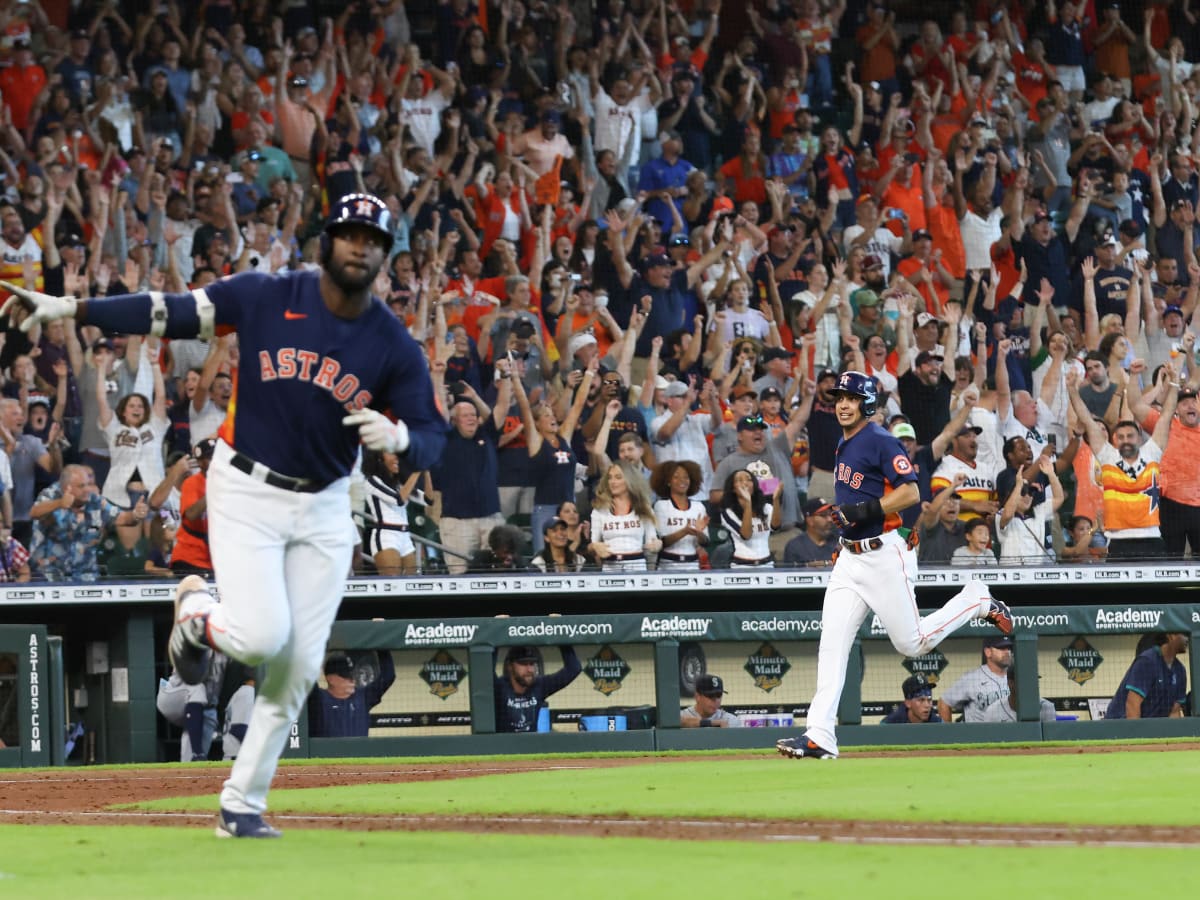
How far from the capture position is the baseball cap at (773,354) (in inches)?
661

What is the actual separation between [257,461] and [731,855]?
201 centimetres

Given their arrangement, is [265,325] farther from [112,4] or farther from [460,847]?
[112,4]

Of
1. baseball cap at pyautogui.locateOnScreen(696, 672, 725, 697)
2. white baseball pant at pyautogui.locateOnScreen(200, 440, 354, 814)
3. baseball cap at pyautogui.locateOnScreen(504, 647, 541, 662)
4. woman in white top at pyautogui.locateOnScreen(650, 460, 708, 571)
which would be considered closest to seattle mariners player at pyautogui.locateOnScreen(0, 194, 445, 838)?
white baseball pant at pyautogui.locateOnScreen(200, 440, 354, 814)

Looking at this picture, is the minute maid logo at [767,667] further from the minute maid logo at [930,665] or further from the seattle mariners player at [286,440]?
the seattle mariners player at [286,440]

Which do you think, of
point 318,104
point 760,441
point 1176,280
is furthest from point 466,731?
point 1176,280

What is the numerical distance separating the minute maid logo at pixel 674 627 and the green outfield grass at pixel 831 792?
4.18 meters

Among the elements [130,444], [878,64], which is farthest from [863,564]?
[878,64]

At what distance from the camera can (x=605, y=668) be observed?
1434 cm

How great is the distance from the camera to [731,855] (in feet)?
18.0

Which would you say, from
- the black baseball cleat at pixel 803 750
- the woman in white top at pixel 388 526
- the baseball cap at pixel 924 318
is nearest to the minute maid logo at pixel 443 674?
the woman in white top at pixel 388 526

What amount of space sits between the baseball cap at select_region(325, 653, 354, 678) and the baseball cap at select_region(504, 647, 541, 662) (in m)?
1.21

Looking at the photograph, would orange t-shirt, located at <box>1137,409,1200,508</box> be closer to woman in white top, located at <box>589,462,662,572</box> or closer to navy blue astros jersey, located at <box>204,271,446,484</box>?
woman in white top, located at <box>589,462,662,572</box>

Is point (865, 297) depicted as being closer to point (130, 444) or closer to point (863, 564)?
point (130, 444)

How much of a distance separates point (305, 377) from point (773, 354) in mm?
11076
